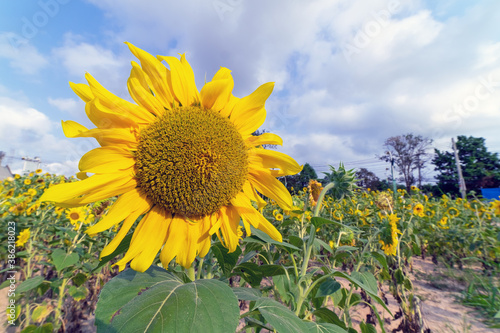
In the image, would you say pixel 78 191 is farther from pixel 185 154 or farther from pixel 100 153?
pixel 185 154

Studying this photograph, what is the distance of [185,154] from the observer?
83cm

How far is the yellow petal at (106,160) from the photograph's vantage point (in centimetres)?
80

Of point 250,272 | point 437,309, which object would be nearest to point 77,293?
point 250,272

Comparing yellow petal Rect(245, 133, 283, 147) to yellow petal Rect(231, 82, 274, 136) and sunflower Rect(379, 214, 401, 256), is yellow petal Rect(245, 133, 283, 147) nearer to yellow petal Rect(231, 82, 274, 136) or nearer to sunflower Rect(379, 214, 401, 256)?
yellow petal Rect(231, 82, 274, 136)

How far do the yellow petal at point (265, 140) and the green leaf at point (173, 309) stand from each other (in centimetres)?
53

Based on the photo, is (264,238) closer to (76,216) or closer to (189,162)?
(189,162)

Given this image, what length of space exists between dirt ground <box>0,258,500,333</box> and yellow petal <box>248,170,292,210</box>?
241cm

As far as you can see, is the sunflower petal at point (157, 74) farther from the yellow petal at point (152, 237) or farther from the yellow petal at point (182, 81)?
the yellow petal at point (152, 237)

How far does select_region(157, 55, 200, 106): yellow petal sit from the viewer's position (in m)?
0.89

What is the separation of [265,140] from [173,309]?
657 millimetres

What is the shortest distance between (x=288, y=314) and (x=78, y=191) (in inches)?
31.6

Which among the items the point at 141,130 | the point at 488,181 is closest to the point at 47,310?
the point at 141,130

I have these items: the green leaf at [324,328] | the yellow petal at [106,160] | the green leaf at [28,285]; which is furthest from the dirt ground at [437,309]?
the yellow petal at [106,160]

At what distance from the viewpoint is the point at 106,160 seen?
85 centimetres
